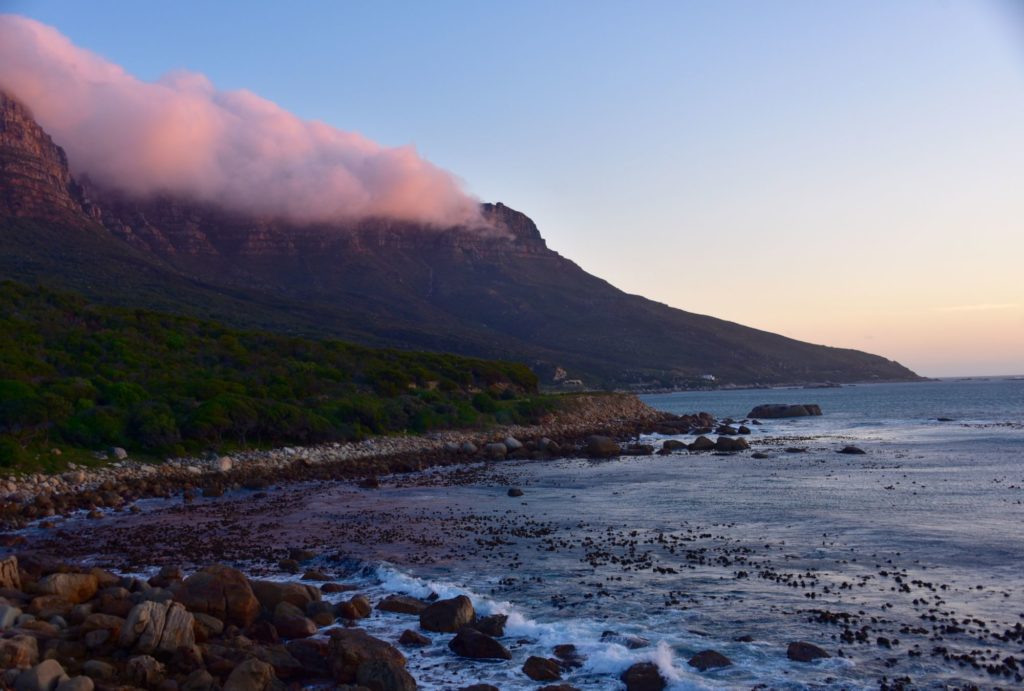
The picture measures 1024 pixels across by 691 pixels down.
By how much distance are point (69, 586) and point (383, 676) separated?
757 centimetres

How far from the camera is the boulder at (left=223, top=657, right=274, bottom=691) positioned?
462 inches

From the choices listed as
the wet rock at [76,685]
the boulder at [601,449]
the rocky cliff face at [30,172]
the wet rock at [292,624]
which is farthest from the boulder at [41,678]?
the rocky cliff face at [30,172]

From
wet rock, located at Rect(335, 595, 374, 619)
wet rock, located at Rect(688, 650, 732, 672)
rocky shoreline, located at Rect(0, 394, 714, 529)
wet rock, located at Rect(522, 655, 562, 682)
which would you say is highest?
wet rock, located at Rect(688, 650, 732, 672)

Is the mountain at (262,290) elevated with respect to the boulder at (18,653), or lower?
elevated

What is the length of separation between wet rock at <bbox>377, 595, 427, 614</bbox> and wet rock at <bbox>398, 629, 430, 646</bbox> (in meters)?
1.76

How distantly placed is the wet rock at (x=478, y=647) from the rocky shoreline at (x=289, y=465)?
20.4 meters

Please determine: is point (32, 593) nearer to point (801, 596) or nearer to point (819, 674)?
point (819, 674)

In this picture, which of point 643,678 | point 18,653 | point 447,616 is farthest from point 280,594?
point 643,678

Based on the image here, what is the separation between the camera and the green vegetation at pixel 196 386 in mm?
42344

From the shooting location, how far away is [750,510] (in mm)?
30844

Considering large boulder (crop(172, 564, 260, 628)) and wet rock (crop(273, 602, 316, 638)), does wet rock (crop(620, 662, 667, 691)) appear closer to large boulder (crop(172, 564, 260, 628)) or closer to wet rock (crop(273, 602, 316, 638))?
wet rock (crop(273, 602, 316, 638))

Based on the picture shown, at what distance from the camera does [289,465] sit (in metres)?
45.3

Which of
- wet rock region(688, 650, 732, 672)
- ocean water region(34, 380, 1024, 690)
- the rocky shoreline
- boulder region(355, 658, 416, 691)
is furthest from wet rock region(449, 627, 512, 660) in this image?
the rocky shoreline

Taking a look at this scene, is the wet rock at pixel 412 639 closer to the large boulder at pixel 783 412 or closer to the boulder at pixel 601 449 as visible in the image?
the boulder at pixel 601 449
